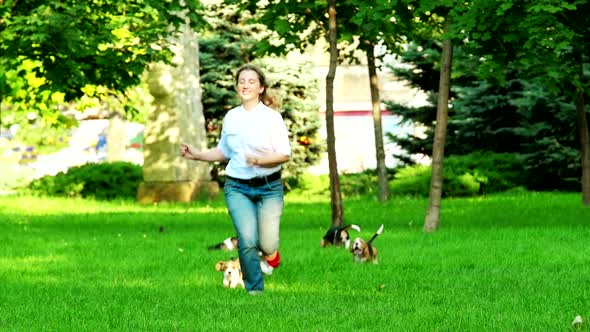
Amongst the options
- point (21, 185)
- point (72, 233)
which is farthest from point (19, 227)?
point (21, 185)

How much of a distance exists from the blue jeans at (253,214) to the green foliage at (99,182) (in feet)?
81.2

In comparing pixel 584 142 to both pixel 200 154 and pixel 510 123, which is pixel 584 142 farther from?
pixel 200 154

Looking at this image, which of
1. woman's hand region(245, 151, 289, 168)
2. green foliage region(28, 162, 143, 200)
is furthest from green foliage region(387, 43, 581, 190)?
woman's hand region(245, 151, 289, 168)

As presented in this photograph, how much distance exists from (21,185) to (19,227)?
717 inches

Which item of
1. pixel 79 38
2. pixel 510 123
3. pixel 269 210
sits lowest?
pixel 269 210

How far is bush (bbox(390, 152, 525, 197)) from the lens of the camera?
107ft

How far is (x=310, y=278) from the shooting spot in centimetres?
1285

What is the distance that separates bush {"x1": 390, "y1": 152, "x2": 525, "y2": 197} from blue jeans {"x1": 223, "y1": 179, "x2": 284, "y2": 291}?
70.0 feet

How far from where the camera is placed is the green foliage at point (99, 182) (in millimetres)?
36281

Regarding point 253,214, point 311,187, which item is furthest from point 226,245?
point 311,187

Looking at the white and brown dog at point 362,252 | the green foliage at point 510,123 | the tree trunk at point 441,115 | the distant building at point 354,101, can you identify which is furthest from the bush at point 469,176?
the distant building at point 354,101

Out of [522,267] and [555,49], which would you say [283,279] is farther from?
[555,49]

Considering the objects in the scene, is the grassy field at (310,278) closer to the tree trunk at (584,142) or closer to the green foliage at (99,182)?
the tree trunk at (584,142)

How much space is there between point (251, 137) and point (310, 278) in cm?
232
